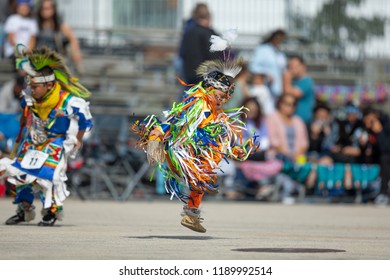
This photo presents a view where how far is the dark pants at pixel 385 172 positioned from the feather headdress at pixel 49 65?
9095 mm

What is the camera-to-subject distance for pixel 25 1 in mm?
21766

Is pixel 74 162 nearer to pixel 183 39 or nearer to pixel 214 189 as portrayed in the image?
pixel 183 39

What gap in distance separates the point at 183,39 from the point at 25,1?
394cm

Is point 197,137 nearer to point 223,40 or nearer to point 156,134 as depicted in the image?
point 156,134

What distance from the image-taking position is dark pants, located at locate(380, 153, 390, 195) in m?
21.3

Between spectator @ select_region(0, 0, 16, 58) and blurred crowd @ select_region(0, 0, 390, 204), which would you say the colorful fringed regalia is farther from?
spectator @ select_region(0, 0, 16, 58)

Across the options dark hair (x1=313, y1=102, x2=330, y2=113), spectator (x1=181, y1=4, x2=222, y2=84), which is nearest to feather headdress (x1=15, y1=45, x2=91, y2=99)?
spectator (x1=181, y1=4, x2=222, y2=84)

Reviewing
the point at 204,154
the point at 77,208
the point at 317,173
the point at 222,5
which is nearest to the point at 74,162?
the point at 77,208

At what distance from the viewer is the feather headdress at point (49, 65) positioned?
43.0ft

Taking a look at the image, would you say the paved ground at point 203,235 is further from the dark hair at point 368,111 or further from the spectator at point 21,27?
the spectator at point 21,27

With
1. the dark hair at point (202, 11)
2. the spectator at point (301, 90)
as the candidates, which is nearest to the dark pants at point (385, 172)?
the spectator at point (301, 90)

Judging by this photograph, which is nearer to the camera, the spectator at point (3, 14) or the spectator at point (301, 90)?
the spectator at point (301, 90)

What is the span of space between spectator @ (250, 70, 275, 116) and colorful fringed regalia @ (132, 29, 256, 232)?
10.1 m

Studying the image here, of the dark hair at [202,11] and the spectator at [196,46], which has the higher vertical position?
the dark hair at [202,11]
